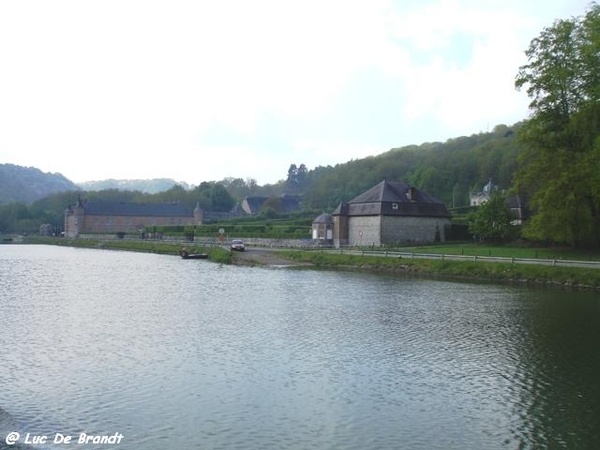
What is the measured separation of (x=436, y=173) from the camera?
413 feet

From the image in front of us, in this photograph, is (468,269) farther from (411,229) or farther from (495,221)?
(411,229)

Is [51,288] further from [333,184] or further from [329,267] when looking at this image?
[333,184]

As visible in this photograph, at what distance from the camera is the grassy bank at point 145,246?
6484 centimetres

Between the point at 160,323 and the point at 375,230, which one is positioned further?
the point at 375,230

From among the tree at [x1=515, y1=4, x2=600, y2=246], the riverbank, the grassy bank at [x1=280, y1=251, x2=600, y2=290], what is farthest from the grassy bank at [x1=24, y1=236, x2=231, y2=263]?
the tree at [x1=515, y1=4, x2=600, y2=246]

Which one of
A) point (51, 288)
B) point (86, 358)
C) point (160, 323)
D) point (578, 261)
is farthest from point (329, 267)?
point (86, 358)

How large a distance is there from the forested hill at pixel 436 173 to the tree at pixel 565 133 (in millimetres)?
64256

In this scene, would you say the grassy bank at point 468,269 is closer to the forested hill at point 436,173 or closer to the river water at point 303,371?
the river water at point 303,371

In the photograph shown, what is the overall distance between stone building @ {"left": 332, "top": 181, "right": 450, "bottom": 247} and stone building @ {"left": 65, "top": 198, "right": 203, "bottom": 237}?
79.0 m

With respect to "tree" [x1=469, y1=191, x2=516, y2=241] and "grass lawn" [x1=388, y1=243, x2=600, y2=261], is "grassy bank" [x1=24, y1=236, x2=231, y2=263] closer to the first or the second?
"grass lawn" [x1=388, y1=243, x2=600, y2=261]

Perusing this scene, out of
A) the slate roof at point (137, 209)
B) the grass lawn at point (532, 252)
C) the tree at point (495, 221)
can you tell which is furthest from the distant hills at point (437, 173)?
the grass lawn at point (532, 252)

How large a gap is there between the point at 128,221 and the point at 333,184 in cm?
5040

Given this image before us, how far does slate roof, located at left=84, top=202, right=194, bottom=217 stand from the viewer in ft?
469

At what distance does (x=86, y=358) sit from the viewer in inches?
706
